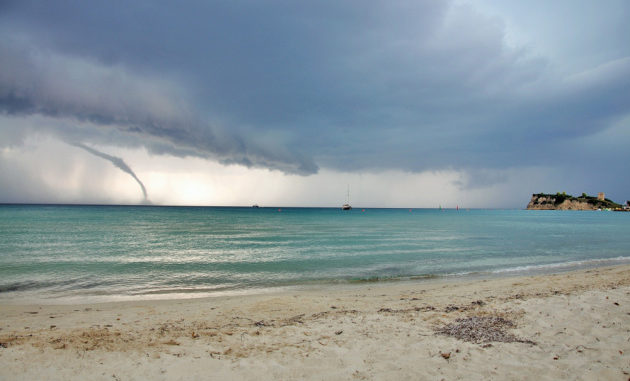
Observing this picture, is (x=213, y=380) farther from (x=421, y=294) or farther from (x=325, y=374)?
(x=421, y=294)

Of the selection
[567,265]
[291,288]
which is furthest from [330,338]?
[567,265]

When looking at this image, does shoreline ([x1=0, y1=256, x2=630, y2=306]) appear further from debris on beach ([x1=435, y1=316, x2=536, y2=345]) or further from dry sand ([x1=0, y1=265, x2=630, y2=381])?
debris on beach ([x1=435, y1=316, x2=536, y2=345])

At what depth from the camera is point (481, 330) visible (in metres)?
8.75

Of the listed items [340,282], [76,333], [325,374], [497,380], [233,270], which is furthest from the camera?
[233,270]

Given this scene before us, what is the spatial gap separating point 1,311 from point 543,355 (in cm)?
1906

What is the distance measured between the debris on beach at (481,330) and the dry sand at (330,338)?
31mm

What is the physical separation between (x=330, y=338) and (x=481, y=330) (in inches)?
175

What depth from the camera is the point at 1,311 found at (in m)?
12.3

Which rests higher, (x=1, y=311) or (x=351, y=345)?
(x=351, y=345)

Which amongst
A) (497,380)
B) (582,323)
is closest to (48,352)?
(497,380)

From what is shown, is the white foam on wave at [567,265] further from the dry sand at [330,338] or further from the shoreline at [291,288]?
the dry sand at [330,338]

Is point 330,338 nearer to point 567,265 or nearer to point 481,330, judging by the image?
point 481,330

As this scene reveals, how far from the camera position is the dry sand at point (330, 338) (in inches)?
259

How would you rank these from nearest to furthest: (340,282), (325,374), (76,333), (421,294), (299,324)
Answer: (325,374) → (76,333) → (299,324) → (421,294) → (340,282)
